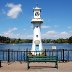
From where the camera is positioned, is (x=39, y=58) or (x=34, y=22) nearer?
(x=39, y=58)

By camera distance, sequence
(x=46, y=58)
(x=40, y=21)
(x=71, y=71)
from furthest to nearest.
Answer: (x=40, y=21)
(x=46, y=58)
(x=71, y=71)

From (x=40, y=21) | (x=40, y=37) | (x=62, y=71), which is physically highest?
(x=40, y=21)

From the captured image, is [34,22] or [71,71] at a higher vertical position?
[34,22]

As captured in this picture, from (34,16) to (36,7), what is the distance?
1402 mm

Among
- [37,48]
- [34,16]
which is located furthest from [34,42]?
[34,16]

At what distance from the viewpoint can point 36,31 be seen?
1443 inches

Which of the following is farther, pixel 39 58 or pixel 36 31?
pixel 36 31

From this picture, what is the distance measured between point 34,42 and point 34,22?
9.41 ft

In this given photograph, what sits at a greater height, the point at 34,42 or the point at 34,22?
the point at 34,22

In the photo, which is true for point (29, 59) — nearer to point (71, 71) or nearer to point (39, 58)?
point (39, 58)

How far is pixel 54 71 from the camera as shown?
14.5 metres

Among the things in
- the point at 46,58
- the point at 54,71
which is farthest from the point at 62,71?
the point at 46,58

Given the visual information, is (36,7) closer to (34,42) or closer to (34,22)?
(34,22)

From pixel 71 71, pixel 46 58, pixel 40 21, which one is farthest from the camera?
pixel 40 21
